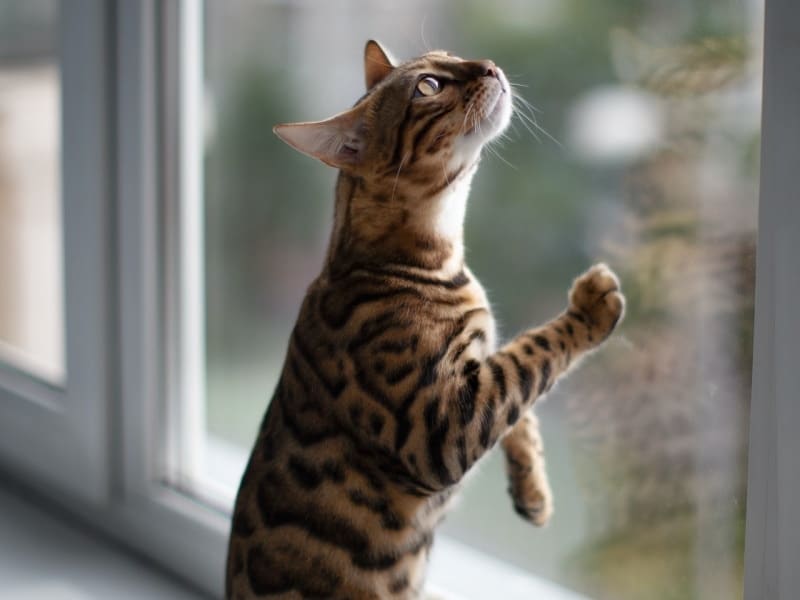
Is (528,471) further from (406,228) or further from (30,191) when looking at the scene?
(30,191)

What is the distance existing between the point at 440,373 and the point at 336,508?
164 mm

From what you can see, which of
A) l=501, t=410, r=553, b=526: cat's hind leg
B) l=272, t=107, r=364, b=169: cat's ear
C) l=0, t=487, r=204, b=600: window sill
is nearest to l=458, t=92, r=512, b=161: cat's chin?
l=272, t=107, r=364, b=169: cat's ear

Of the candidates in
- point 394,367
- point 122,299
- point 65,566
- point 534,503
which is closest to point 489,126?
point 394,367

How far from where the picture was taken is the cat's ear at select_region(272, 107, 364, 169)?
799 millimetres

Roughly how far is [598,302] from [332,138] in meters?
0.28

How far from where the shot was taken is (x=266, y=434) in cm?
88

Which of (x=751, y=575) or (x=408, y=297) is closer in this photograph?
(x=751, y=575)

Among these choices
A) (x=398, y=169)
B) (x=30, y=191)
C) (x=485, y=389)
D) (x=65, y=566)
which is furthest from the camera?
(x=30, y=191)

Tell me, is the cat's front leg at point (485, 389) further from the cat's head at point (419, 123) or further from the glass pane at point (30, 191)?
the glass pane at point (30, 191)

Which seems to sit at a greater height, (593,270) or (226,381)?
(593,270)

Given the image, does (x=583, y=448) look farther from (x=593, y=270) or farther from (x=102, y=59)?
(x=102, y=59)

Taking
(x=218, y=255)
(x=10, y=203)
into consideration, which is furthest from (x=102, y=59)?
(x=10, y=203)

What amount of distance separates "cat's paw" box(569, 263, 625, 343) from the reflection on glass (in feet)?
0.31

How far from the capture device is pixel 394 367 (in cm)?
77
